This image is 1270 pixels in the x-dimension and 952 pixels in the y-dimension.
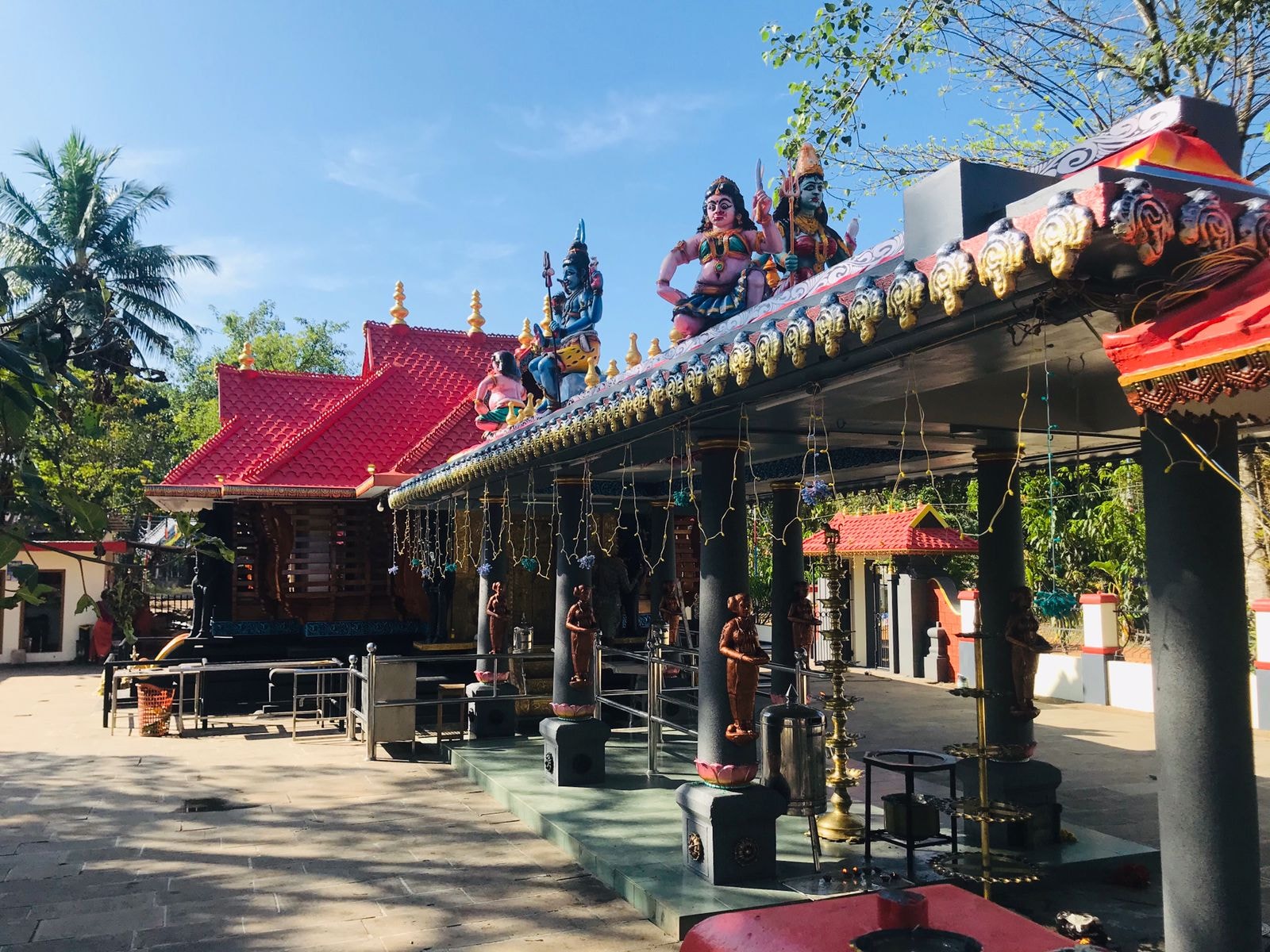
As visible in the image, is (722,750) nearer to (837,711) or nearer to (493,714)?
(837,711)

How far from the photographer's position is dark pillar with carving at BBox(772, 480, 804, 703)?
9.47 metres

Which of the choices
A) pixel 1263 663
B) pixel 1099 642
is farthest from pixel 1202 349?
pixel 1099 642

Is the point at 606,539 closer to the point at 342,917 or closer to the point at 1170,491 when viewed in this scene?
the point at 342,917

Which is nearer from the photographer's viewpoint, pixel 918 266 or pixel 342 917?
pixel 918 266

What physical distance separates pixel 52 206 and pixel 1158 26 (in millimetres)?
26760

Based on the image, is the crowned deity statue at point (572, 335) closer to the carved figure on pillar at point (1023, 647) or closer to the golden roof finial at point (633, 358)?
the golden roof finial at point (633, 358)

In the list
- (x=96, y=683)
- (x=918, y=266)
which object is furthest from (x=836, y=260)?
(x=96, y=683)

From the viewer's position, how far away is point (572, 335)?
32.2 ft

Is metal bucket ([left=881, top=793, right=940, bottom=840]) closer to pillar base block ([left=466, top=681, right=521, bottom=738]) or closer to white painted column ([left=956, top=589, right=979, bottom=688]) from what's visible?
pillar base block ([left=466, top=681, right=521, bottom=738])

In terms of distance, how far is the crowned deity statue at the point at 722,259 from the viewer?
683 cm

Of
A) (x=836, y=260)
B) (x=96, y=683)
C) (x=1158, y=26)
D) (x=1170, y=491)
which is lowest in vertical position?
(x=96, y=683)

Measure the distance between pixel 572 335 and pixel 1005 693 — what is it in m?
5.45

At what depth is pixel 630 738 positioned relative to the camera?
11.0m

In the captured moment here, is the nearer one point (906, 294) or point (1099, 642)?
point (906, 294)
